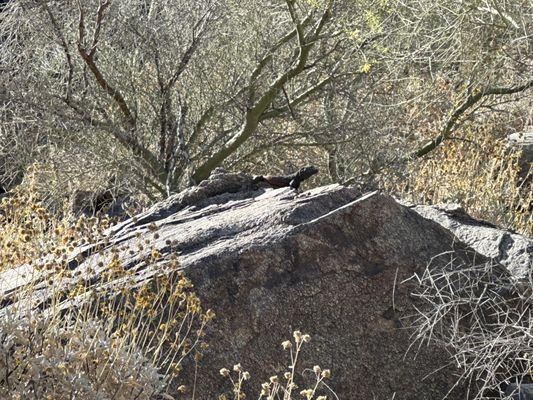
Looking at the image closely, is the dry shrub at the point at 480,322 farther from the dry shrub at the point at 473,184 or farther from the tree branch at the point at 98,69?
the tree branch at the point at 98,69

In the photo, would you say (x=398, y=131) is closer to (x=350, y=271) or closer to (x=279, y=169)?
(x=279, y=169)

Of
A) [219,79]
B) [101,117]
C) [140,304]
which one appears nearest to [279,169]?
[219,79]

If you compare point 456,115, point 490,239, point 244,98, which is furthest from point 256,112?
point 490,239

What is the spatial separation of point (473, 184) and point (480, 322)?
339 cm

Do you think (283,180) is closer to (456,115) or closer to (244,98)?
(244,98)

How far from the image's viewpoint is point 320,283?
181 inches

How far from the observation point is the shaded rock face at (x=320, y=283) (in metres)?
4.43

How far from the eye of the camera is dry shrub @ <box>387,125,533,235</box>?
750 centimetres

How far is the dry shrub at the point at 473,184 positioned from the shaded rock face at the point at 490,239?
1.69 m

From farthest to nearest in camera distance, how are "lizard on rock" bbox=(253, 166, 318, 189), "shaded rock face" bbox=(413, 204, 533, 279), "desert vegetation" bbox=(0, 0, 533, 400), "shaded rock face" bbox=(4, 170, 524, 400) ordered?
"desert vegetation" bbox=(0, 0, 533, 400) < "lizard on rock" bbox=(253, 166, 318, 189) < "shaded rock face" bbox=(413, 204, 533, 279) < "shaded rock face" bbox=(4, 170, 524, 400)

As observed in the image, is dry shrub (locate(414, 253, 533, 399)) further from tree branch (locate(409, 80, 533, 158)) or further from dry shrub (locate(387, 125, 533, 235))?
tree branch (locate(409, 80, 533, 158))

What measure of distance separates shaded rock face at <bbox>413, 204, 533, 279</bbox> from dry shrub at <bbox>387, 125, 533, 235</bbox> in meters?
Result: 1.69

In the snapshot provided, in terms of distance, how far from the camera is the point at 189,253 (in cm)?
468

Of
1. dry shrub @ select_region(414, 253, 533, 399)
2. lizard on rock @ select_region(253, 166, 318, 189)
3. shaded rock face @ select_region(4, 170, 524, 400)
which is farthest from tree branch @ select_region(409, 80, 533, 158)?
shaded rock face @ select_region(4, 170, 524, 400)
